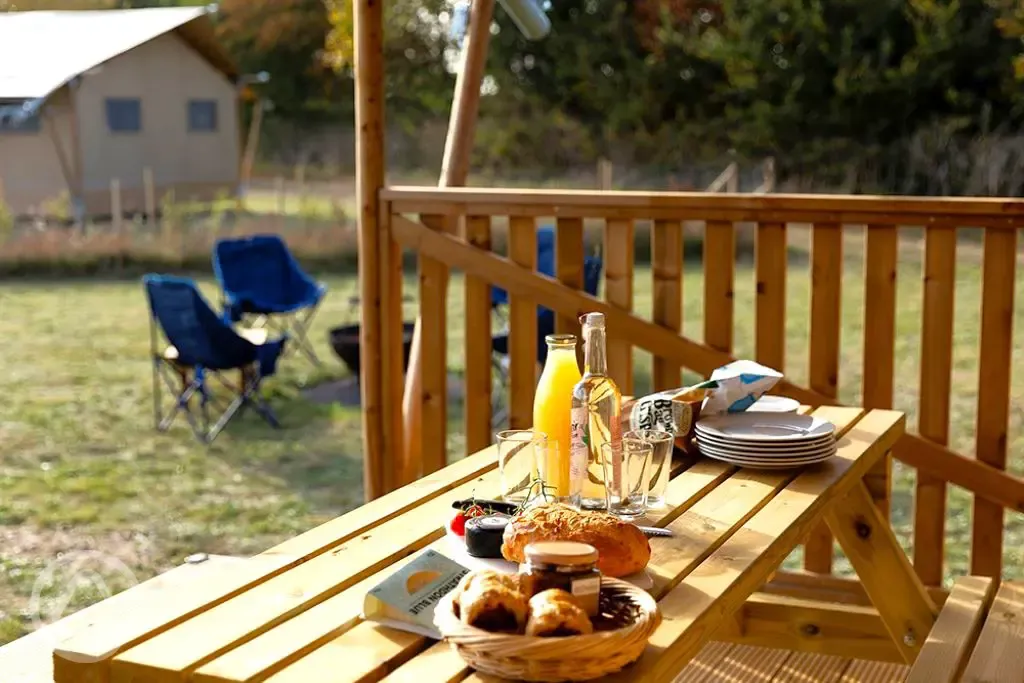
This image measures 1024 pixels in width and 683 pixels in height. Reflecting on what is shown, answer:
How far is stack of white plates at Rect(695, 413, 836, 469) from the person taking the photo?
2.12 metres

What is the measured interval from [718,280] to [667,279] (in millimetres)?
135

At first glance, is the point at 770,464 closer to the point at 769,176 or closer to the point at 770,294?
the point at 770,294

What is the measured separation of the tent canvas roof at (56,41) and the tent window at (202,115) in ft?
22.4

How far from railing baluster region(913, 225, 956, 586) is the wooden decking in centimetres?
40

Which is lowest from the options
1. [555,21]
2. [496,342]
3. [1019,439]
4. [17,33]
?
[1019,439]

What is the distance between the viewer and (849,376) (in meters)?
7.54

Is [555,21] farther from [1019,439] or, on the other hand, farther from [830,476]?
[830,476]

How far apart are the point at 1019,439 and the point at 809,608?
345cm

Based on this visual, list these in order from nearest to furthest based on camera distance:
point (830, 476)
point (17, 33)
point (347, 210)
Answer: point (830, 476) → point (17, 33) → point (347, 210)

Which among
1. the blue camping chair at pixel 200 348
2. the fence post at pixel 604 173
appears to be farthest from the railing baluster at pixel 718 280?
the fence post at pixel 604 173

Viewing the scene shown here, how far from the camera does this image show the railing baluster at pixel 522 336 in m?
3.51

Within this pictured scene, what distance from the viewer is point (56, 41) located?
3926mm

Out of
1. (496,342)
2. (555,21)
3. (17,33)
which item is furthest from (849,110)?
(17,33)

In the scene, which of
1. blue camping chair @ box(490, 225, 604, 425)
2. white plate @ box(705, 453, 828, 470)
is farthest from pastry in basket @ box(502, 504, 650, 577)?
blue camping chair @ box(490, 225, 604, 425)
